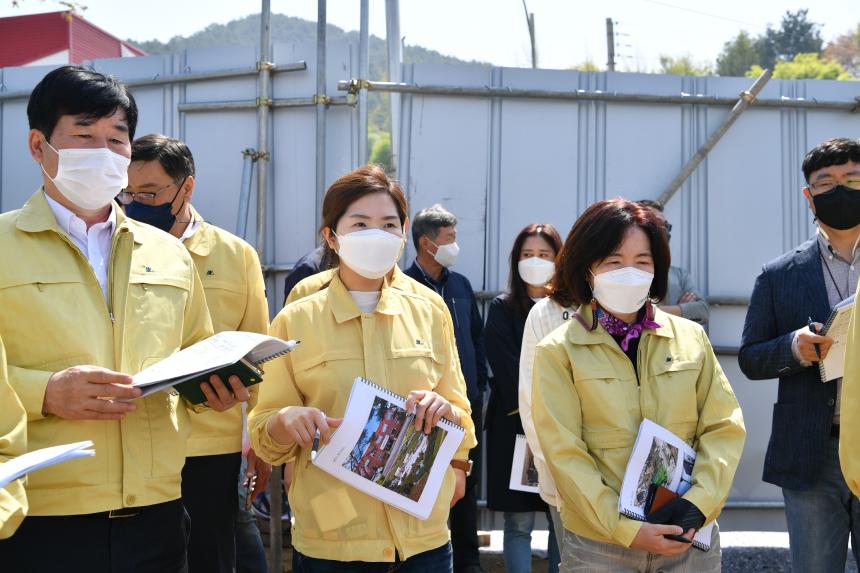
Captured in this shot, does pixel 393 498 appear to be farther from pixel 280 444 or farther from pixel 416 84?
pixel 416 84

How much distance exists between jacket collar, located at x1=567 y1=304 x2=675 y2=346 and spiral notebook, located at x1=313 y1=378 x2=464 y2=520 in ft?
1.89

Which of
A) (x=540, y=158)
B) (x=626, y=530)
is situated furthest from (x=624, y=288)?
(x=540, y=158)

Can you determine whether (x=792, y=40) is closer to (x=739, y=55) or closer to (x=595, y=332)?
(x=739, y=55)

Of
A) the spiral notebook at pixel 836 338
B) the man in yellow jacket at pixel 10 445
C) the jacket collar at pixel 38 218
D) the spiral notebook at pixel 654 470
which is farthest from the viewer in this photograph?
the spiral notebook at pixel 836 338

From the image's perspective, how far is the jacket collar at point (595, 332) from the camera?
3.10m

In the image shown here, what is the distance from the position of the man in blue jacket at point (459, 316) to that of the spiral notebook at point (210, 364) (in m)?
2.83

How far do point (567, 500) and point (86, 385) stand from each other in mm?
1611

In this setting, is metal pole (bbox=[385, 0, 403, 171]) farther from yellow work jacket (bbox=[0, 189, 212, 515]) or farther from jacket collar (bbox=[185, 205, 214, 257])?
yellow work jacket (bbox=[0, 189, 212, 515])

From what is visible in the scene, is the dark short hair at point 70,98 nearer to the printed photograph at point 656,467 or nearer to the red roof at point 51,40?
the printed photograph at point 656,467

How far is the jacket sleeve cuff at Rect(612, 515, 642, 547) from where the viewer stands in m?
2.79

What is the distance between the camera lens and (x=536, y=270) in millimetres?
5207

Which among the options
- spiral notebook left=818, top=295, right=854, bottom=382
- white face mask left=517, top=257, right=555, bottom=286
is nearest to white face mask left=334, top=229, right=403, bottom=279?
spiral notebook left=818, top=295, right=854, bottom=382

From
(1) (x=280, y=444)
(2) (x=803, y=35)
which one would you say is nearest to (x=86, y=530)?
(1) (x=280, y=444)

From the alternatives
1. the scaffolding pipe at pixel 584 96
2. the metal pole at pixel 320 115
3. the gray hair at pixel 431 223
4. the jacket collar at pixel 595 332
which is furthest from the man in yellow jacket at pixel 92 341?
the scaffolding pipe at pixel 584 96
